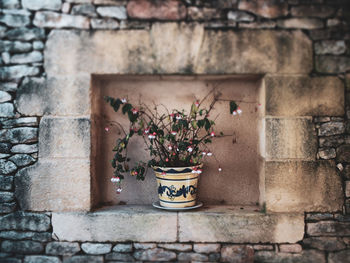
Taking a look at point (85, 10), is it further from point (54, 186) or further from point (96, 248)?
point (96, 248)

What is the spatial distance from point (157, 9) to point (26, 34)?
112 centimetres

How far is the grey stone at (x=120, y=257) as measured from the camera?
240 cm

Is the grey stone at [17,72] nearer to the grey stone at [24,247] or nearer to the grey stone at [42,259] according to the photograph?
the grey stone at [24,247]

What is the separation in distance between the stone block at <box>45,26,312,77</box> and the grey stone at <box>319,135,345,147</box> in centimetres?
58

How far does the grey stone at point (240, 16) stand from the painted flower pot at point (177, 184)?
127cm

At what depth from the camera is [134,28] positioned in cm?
246

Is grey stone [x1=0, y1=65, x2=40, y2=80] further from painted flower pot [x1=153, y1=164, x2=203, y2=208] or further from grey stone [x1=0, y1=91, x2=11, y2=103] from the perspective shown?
painted flower pot [x1=153, y1=164, x2=203, y2=208]

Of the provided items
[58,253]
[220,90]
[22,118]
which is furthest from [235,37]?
[58,253]

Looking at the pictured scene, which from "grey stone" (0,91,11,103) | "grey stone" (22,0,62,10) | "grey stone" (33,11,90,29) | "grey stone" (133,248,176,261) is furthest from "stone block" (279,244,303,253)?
"grey stone" (22,0,62,10)

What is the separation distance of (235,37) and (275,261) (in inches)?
73.0

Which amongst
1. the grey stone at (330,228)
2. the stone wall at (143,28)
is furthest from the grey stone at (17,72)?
the grey stone at (330,228)

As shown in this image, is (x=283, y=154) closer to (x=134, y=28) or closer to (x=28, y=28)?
(x=134, y=28)

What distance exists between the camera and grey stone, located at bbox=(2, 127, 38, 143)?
244 cm

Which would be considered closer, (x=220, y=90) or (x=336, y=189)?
(x=336, y=189)
